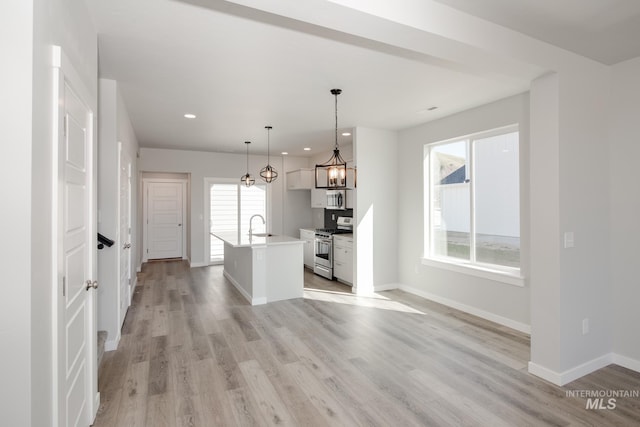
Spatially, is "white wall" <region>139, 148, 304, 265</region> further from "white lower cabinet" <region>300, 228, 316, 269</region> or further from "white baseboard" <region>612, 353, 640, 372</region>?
"white baseboard" <region>612, 353, 640, 372</region>

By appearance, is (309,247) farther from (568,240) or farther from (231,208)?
(568,240)

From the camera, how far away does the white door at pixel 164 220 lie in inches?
326

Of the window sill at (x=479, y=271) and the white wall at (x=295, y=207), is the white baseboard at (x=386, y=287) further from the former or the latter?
the white wall at (x=295, y=207)

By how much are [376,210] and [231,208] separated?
3928 millimetres

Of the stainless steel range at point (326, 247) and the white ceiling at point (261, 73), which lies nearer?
the white ceiling at point (261, 73)

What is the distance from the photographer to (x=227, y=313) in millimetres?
4422

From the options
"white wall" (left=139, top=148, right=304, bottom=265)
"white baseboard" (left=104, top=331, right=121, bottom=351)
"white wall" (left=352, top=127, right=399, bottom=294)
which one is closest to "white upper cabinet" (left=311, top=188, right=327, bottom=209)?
"white wall" (left=139, top=148, right=304, bottom=265)

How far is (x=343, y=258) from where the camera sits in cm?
607

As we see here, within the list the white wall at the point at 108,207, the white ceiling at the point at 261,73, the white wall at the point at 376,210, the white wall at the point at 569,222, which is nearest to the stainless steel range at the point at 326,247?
the white wall at the point at 376,210

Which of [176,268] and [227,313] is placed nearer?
[227,313]

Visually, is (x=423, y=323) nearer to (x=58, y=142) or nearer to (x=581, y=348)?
(x=581, y=348)

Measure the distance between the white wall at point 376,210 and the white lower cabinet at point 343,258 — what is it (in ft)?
1.57

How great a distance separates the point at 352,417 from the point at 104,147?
322 cm

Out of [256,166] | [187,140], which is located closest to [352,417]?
[187,140]
